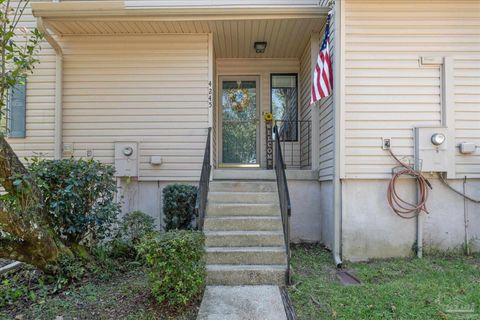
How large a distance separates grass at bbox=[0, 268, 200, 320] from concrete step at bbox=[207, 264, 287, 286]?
0.55 meters

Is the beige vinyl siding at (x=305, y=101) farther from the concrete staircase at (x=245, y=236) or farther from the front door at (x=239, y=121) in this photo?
the concrete staircase at (x=245, y=236)

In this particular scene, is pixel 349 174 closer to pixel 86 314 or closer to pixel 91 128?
pixel 86 314

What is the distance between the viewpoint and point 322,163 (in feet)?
19.1

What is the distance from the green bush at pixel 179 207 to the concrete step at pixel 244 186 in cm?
36

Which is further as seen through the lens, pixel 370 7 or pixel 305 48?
pixel 305 48

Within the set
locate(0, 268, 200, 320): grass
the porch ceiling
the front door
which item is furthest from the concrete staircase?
the porch ceiling

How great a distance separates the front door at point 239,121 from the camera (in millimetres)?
7297

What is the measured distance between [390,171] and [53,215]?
4195 millimetres

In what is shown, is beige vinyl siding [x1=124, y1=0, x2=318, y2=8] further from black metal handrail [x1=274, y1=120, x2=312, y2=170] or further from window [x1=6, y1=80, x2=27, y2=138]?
window [x1=6, y1=80, x2=27, y2=138]

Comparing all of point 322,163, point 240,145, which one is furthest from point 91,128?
point 322,163

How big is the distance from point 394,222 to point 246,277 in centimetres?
222

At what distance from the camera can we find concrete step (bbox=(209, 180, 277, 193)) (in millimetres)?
5602

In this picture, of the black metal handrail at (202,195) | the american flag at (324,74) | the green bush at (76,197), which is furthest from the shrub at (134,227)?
the american flag at (324,74)

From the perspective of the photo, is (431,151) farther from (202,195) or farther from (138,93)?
(138,93)
